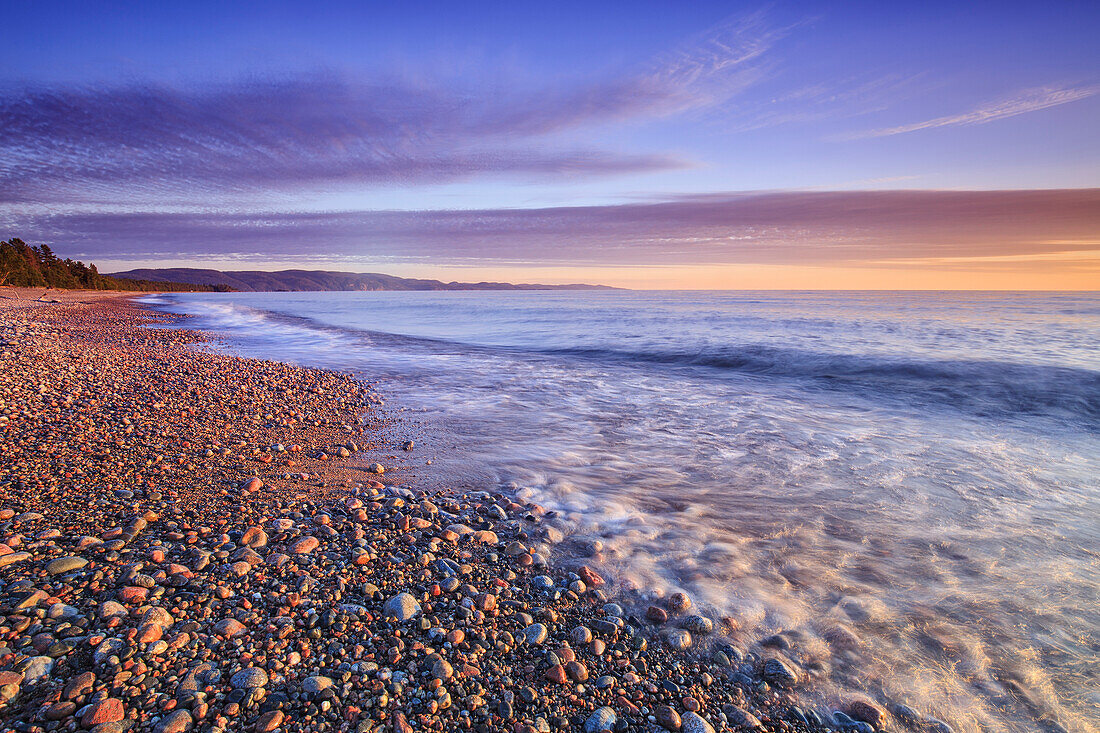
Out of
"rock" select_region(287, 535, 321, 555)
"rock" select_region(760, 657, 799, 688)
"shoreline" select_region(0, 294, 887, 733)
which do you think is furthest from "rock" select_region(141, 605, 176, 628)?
"rock" select_region(760, 657, 799, 688)

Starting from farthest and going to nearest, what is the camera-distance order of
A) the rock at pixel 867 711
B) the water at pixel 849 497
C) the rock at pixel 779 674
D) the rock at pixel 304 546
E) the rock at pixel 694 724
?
1. the rock at pixel 304 546
2. the water at pixel 849 497
3. the rock at pixel 779 674
4. the rock at pixel 867 711
5. the rock at pixel 694 724

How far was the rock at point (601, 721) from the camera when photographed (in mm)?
2475

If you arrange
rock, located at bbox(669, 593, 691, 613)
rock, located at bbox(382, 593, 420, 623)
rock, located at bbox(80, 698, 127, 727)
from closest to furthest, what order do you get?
rock, located at bbox(80, 698, 127, 727), rock, located at bbox(382, 593, 420, 623), rock, located at bbox(669, 593, 691, 613)

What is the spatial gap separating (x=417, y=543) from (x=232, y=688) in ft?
5.77

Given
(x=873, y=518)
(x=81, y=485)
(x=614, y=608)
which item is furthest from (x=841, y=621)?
(x=81, y=485)

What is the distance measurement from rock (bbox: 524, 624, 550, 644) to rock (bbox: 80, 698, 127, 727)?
2.01m

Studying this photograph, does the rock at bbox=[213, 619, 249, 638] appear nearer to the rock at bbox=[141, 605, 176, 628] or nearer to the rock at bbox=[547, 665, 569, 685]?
the rock at bbox=[141, 605, 176, 628]

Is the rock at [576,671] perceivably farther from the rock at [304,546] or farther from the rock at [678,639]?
the rock at [304,546]

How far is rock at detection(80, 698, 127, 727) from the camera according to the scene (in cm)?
215

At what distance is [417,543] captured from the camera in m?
4.13

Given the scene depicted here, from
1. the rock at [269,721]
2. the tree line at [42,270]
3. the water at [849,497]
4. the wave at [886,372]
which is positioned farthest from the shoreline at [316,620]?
the tree line at [42,270]

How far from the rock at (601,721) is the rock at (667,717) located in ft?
0.78

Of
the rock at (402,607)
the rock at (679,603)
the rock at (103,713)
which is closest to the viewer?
the rock at (103,713)

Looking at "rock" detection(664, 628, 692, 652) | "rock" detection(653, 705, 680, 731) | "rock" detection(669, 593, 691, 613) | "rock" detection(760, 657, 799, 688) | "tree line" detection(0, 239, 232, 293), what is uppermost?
"tree line" detection(0, 239, 232, 293)
